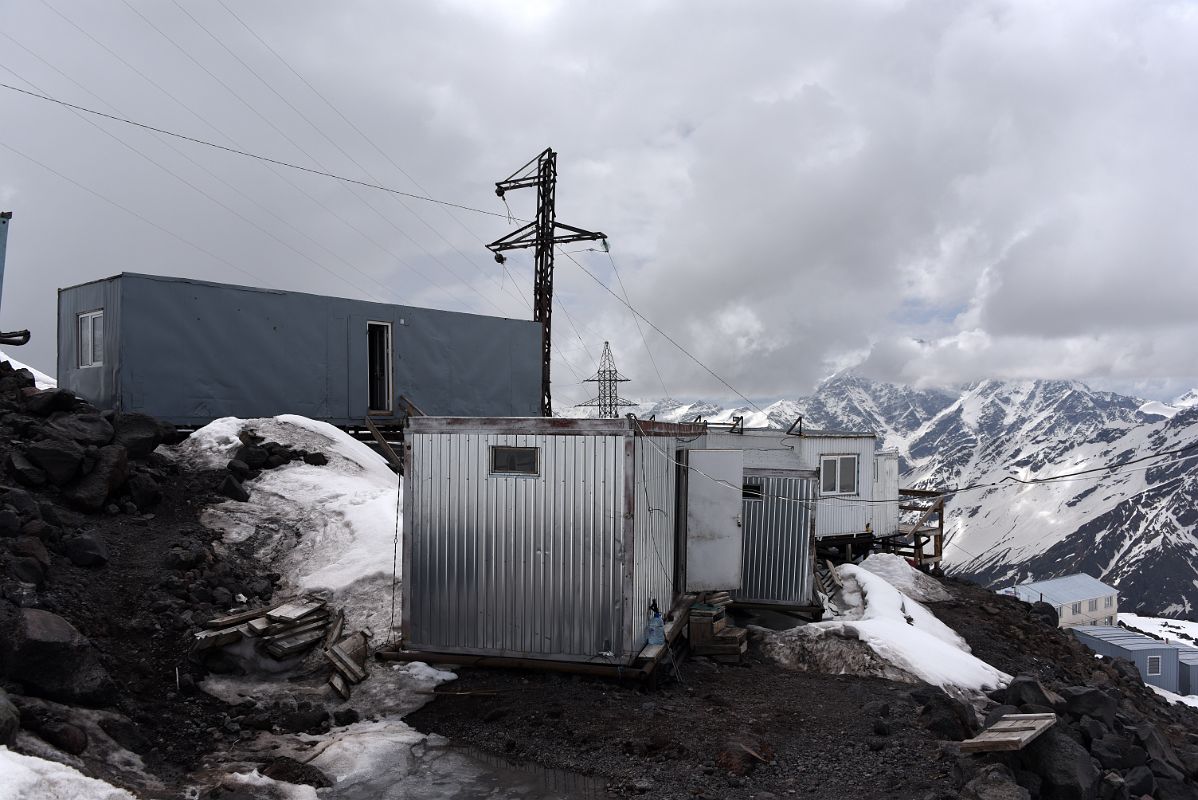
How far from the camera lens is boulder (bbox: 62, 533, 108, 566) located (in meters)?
9.40

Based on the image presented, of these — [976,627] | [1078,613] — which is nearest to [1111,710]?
[976,627]

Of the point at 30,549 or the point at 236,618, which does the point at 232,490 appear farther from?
the point at 30,549

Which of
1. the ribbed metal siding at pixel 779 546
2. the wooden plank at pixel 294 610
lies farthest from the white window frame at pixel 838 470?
the wooden plank at pixel 294 610

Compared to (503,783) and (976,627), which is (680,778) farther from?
(976,627)

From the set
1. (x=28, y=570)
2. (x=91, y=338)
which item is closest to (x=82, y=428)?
(x=28, y=570)

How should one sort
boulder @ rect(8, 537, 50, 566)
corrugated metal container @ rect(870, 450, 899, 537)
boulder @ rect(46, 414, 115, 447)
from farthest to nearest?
corrugated metal container @ rect(870, 450, 899, 537) → boulder @ rect(46, 414, 115, 447) → boulder @ rect(8, 537, 50, 566)

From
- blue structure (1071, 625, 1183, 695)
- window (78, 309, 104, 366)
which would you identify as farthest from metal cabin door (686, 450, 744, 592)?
blue structure (1071, 625, 1183, 695)

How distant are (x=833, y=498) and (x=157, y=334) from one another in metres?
18.9

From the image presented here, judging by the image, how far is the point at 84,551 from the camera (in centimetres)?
943

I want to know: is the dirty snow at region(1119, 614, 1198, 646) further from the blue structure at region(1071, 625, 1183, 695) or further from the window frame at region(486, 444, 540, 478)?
the window frame at region(486, 444, 540, 478)

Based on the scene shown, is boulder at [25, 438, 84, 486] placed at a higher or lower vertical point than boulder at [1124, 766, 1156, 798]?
higher

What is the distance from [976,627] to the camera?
16.2 metres

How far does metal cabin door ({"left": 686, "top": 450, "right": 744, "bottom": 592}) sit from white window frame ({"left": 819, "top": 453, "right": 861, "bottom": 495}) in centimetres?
1304

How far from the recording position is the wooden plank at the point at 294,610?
948 cm
